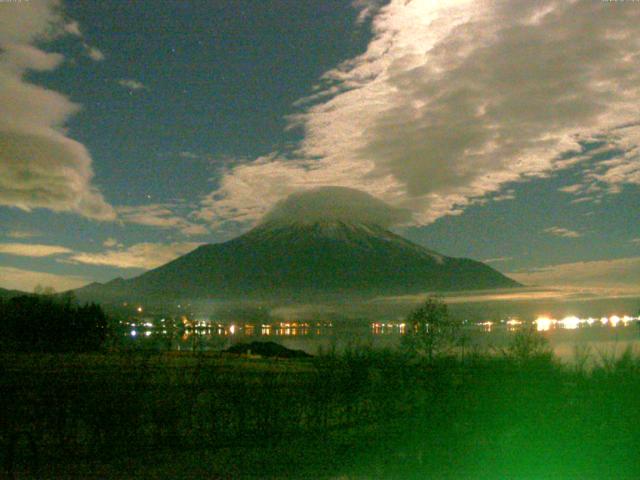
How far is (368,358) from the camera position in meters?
13.8

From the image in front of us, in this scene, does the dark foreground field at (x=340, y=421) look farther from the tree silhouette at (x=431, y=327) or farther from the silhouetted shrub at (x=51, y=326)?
the silhouetted shrub at (x=51, y=326)

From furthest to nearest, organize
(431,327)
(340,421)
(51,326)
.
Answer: (51,326)
(431,327)
(340,421)

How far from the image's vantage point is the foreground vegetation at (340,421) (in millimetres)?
→ 9992

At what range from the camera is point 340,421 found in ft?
41.8

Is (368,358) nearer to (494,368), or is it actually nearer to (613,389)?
(494,368)

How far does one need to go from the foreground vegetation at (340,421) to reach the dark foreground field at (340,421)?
1.0 inches

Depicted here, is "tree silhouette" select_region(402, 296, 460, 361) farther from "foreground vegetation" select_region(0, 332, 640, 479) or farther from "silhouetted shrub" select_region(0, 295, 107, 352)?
"silhouetted shrub" select_region(0, 295, 107, 352)

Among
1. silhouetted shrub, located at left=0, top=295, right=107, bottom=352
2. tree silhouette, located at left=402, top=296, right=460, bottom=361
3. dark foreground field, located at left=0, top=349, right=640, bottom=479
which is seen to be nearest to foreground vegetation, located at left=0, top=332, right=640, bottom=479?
dark foreground field, located at left=0, top=349, right=640, bottom=479

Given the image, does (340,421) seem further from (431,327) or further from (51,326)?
(51,326)

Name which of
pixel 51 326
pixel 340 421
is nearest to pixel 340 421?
pixel 340 421

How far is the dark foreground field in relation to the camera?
9.97 metres

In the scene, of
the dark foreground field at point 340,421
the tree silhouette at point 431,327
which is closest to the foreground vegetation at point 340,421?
the dark foreground field at point 340,421

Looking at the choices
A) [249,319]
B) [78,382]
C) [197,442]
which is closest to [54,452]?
[78,382]

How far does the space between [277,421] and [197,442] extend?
146cm
